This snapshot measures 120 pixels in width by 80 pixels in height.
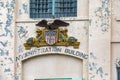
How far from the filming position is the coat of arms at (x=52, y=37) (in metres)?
19.2

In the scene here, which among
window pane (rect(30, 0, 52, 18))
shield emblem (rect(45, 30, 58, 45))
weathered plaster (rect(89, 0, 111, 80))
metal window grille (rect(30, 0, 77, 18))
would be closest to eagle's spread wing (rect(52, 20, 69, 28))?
shield emblem (rect(45, 30, 58, 45))

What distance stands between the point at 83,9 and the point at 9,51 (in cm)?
301

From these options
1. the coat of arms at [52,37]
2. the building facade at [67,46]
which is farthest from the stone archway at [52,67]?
the coat of arms at [52,37]

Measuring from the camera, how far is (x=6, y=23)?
19531 mm

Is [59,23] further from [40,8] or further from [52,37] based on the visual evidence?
[40,8]

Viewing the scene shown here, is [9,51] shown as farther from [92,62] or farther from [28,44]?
[92,62]

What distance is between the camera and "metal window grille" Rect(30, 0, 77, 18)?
19578 millimetres

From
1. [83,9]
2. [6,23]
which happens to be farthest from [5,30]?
[83,9]

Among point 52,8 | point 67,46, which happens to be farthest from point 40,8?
point 67,46

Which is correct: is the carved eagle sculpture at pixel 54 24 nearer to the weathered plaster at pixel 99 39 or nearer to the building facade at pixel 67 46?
the building facade at pixel 67 46

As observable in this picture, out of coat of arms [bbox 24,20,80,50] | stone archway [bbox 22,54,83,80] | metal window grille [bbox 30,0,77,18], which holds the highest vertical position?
metal window grille [bbox 30,0,77,18]

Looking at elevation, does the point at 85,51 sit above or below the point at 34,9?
below

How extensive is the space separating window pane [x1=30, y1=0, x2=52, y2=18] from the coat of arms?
0.51 meters

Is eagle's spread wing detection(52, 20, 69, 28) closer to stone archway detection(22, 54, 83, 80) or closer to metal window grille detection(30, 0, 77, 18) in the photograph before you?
metal window grille detection(30, 0, 77, 18)
